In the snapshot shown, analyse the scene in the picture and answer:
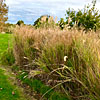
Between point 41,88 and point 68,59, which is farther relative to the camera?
point 41,88

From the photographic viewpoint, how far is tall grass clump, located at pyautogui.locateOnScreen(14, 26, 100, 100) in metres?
2.52

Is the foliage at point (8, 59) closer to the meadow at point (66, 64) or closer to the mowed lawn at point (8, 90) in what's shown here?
the meadow at point (66, 64)

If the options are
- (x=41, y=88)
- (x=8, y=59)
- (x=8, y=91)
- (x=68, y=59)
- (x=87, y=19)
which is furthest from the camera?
(x=87, y=19)

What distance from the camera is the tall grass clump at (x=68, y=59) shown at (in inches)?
99.3

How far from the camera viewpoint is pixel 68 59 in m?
3.20

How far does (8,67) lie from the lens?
18.6 ft

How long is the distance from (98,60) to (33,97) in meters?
1.86

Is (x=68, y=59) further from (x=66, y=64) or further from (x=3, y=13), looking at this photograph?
(x=3, y=13)

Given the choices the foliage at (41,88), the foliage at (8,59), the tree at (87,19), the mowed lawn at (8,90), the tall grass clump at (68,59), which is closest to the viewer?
the tall grass clump at (68,59)

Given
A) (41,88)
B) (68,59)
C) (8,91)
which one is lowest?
(8,91)

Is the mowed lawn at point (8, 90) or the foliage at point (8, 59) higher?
the foliage at point (8, 59)

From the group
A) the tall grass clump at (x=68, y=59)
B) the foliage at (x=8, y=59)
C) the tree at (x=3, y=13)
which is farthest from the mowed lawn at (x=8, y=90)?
the tree at (x=3, y=13)

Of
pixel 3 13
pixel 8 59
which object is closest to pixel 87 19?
pixel 8 59

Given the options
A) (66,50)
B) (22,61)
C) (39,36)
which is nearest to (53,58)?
(66,50)
